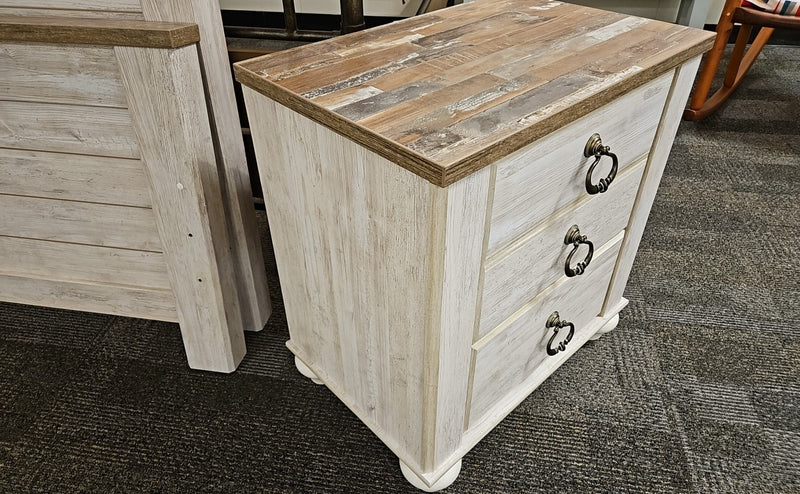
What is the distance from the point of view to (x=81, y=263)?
3.83 feet

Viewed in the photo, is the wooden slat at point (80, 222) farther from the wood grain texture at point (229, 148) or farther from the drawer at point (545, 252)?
the drawer at point (545, 252)

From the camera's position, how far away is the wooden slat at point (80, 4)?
34.0 inches

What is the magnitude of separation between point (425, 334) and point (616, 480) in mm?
495

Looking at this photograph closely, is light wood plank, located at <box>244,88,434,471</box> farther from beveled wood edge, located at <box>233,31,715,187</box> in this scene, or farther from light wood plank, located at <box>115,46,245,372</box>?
light wood plank, located at <box>115,46,245,372</box>

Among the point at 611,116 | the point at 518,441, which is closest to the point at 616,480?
the point at 518,441

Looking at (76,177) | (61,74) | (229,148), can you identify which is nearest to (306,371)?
(229,148)

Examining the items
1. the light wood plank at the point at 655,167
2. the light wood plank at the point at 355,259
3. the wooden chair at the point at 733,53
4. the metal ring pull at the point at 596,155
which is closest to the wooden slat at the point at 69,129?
the light wood plank at the point at 355,259

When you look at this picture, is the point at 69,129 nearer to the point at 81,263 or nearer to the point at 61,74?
the point at 61,74

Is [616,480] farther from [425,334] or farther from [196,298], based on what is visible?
[196,298]

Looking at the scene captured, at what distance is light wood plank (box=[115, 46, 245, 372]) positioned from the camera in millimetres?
870

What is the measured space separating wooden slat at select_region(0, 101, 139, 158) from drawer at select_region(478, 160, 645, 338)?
658 mm

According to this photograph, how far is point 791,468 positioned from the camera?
98cm

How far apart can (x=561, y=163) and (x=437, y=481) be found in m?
0.53

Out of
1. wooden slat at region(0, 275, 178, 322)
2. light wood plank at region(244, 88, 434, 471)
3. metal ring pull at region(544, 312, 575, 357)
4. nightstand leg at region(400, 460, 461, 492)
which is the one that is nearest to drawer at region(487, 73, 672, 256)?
light wood plank at region(244, 88, 434, 471)
